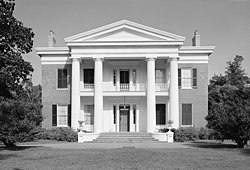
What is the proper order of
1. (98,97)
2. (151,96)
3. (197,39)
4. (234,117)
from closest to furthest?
(234,117)
(151,96)
(98,97)
(197,39)

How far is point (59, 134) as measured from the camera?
2984 cm

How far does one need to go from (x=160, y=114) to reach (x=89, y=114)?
688 cm

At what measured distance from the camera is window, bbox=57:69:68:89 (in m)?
33.8

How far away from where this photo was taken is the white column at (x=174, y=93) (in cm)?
3066

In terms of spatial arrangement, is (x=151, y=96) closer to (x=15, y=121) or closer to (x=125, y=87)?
(x=125, y=87)

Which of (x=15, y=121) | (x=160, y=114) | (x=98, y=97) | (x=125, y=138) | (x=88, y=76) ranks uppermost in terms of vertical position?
(x=88, y=76)

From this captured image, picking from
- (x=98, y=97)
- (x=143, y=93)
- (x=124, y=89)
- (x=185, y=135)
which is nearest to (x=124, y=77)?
(x=124, y=89)

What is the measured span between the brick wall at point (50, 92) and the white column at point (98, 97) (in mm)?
3984

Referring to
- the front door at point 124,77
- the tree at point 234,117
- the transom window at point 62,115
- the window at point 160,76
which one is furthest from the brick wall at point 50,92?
the tree at point 234,117

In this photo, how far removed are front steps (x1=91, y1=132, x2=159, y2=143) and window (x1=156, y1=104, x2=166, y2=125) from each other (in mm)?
4282

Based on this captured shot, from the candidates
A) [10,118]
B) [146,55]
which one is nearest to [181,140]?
[146,55]

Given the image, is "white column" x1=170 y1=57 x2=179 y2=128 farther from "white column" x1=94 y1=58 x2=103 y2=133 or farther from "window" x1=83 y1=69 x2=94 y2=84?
"window" x1=83 y1=69 x2=94 y2=84

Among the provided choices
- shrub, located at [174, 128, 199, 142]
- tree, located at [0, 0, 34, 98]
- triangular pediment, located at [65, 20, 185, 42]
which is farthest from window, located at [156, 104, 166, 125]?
tree, located at [0, 0, 34, 98]

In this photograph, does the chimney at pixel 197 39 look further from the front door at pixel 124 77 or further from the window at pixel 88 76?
the window at pixel 88 76
